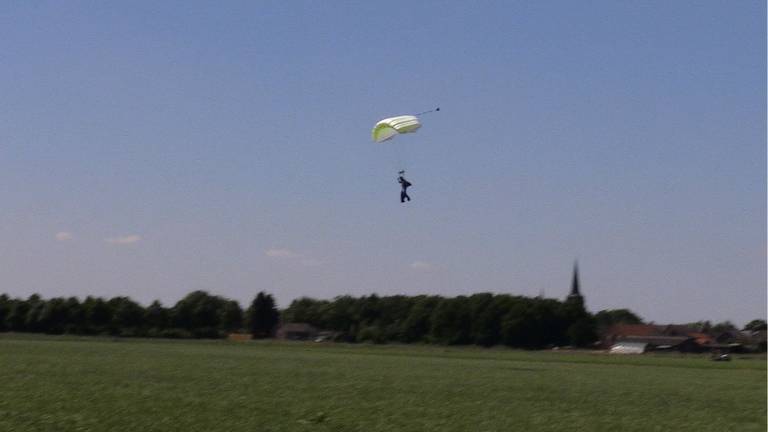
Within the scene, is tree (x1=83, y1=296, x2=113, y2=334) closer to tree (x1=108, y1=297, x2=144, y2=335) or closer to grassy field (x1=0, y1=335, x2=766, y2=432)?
tree (x1=108, y1=297, x2=144, y2=335)

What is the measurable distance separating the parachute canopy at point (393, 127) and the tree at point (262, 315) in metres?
155

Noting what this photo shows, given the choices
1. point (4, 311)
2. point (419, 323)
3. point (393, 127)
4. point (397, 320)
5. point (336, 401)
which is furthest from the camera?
point (397, 320)

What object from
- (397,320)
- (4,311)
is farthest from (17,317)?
(397,320)

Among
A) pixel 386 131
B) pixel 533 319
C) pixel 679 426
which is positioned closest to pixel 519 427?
pixel 679 426

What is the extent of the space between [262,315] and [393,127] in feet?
523

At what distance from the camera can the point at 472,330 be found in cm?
17938

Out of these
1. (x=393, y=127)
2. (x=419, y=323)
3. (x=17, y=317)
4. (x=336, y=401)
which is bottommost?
(x=336, y=401)

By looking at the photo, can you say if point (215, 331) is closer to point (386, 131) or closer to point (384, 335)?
point (384, 335)

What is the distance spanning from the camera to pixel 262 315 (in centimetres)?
19525

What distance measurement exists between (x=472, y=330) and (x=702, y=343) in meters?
42.1

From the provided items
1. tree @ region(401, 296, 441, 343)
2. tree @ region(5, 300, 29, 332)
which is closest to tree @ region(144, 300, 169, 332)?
tree @ region(5, 300, 29, 332)

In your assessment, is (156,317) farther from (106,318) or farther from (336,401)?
(336,401)

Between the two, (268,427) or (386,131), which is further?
(386,131)

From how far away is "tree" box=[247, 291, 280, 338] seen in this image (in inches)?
7618
